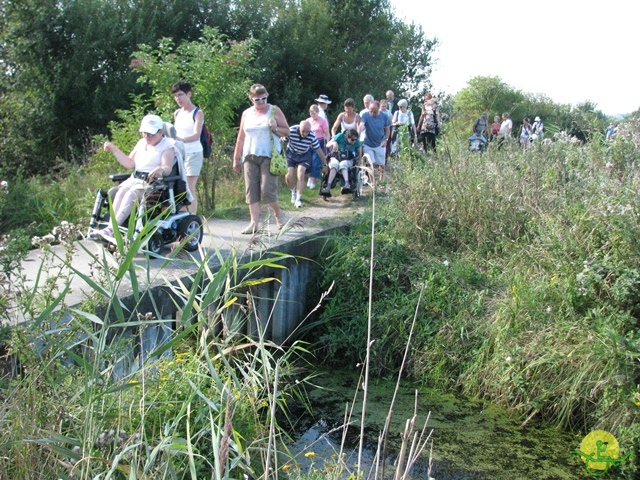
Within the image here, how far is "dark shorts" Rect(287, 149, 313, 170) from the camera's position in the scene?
10477 millimetres

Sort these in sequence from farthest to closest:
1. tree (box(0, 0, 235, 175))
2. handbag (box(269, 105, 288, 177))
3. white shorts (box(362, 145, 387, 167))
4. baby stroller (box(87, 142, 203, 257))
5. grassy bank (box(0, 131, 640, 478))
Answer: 1. tree (box(0, 0, 235, 175))
2. white shorts (box(362, 145, 387, 167))
3. handbag (box(269, 105, 288, 177))
4. baby stroller (box(87, 142, 203, 257))
5. grassy bank (box(0, 131, 640, 478))

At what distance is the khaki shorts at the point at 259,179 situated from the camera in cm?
772

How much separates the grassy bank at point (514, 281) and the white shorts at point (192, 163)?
2020 millimetres

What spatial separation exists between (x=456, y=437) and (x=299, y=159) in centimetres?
553

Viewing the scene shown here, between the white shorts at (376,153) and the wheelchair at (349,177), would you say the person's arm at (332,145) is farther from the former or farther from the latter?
the white shorts at (376,153)

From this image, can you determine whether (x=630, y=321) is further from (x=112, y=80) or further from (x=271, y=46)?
(x=271, y=46)

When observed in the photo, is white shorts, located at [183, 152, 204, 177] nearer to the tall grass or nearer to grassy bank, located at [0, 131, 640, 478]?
grassy bank, located at [0, 131, 640, 478]

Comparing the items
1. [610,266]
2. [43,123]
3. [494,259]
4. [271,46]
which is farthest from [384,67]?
[610,266]

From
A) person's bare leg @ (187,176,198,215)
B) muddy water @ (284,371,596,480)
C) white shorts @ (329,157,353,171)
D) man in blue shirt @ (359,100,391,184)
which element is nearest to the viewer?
muddy water @ (284,371,596,480)

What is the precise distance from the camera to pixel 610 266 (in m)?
6.43

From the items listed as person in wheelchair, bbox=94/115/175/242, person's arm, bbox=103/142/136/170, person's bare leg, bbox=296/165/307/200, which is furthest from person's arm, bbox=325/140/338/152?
person's arm, bbox=103/142/136/170

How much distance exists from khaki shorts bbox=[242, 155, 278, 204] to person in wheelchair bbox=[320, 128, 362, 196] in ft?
11.4

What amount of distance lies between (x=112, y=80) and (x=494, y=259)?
1181cm

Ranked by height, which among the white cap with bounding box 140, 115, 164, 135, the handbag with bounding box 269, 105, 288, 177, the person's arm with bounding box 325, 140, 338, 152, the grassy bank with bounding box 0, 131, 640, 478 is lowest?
the grassy bank with bounding box 0, 131, 640, 478
